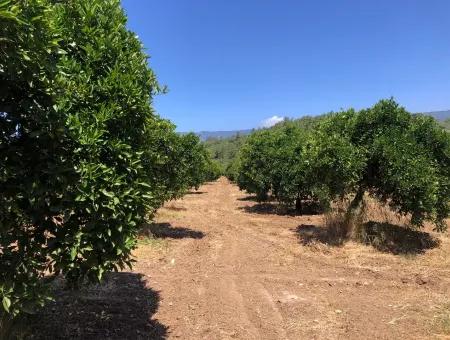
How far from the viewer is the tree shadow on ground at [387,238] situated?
1145 centimetres

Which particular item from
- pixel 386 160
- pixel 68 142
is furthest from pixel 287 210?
pixel 68 142

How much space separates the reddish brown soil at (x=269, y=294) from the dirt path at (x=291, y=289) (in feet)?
0.06

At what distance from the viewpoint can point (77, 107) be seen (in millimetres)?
4340

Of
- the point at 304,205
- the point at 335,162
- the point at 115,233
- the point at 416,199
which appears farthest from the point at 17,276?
the point at 304,205

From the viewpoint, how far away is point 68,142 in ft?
13.2

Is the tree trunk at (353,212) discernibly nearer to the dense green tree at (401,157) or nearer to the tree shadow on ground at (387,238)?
the dense green tree at (401,157)

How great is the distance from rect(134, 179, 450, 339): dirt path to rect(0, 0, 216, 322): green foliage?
2.59 metres

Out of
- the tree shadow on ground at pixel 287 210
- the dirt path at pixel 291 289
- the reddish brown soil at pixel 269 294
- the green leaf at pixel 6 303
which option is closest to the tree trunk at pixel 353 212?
the reddish brown soil at pixel 269 294

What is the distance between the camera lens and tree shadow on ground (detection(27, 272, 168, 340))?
563 centimetres

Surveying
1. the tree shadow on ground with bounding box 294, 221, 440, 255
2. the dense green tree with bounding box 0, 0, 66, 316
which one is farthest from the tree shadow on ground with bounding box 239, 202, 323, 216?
the dense green tree with bounding box 0, 0, 66, 316

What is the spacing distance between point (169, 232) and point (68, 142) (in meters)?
10.9

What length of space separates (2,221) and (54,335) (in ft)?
7.74

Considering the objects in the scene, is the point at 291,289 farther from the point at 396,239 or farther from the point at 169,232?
the point at 169,232

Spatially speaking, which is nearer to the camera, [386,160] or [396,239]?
[386,160]
